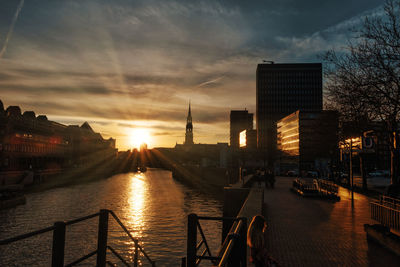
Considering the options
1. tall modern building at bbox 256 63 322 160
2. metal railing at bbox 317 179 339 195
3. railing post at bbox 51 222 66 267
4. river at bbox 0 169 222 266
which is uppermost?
tall modern building at bbox 256 63 322 160

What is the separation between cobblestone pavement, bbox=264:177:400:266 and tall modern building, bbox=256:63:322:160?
523ft

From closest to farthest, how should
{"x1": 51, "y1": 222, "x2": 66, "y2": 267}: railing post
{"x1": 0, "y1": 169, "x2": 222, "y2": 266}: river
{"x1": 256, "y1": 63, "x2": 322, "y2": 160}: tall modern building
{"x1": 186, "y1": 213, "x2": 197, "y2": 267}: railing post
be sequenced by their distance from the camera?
1. {"x1": 51, "y1": 222, "x2": 66, "y2": 267}: railing post
2. {"x1": 186, "y1": 213, "x2": 197, "y2": 267}: railing post
3. {"x1": 0, "y1": 169, "x2": 222, "y2": 266}: river
4. {"x1": 256, "y1": 63, "x2": 322, "y2": 160}: tall modern building

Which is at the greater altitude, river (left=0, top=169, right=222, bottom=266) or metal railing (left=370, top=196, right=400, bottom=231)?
metal railing (left=370, top=196, right=400, bottom=231)

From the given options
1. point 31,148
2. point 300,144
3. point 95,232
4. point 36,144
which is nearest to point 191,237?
point 95,232

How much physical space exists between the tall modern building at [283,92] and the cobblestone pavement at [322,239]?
159512mm

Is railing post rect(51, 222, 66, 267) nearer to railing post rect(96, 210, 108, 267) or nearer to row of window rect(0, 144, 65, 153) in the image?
railing post rect(96, 210, 108, 267)

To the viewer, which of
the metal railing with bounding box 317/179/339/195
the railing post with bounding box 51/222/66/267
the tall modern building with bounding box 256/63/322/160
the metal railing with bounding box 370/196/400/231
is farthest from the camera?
the tall modern building with bounding box 256/63/322/160

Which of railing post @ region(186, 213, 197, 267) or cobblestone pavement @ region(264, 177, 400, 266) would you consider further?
cobblestone pavement @ region(264, 177, 400, 266)

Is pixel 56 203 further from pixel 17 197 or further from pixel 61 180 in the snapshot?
pixel 61 180

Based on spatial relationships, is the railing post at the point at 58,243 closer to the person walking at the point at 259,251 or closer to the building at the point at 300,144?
the person walking at the point at 259,251

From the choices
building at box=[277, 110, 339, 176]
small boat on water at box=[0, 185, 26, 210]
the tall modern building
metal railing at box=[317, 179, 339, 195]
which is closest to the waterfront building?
small boat on water at box=[0, 185, 26, 210]

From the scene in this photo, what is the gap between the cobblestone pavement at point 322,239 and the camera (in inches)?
370

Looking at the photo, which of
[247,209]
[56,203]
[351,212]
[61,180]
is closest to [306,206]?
[351,212]

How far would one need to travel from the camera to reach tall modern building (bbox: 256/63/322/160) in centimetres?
17662
